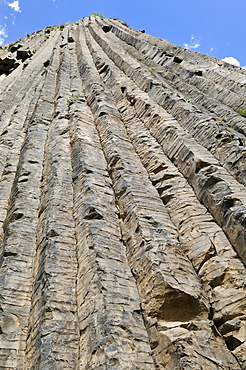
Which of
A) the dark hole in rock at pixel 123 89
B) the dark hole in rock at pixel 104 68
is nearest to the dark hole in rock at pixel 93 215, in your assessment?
the dark hole in rock at pixel 123 89

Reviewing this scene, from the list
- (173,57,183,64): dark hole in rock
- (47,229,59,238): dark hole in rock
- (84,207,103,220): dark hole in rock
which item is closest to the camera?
(47,229,59,238): dark hole in rock

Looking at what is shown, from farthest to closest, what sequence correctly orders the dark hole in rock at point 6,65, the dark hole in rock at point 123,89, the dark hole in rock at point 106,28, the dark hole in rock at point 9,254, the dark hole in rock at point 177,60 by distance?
the dark hole in rock at point 6,65 < the dark hole in rock at point 106,28 < the dark hole in rock at point 177,60 < the dark hole in rock at point 123,89 < the dark hole in rock at point 9,254

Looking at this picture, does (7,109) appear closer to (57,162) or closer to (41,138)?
(41,138)

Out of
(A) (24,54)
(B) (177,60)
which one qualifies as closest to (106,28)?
(A) (24,54)

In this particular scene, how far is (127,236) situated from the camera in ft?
11.3

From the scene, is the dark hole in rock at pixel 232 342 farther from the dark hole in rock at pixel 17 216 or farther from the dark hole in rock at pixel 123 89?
the dark hole in rock at pixel 123 89

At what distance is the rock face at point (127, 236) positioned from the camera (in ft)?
7.90

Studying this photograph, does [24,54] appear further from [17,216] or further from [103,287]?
[103,287]

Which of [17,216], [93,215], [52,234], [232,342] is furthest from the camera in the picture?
[17,216]

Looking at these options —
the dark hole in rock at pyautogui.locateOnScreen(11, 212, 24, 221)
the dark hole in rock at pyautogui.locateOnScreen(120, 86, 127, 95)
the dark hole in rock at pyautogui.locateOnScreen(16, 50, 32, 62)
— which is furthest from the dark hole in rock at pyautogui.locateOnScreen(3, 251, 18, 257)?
the dark hole in rock at pyautogui.locateOnScreen(16, 50, 32, 62)

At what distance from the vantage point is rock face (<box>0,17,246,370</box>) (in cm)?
241

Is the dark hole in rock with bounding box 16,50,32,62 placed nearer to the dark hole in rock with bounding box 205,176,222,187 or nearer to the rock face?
the rock face

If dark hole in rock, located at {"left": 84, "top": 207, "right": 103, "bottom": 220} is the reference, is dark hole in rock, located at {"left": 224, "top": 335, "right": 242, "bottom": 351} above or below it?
above

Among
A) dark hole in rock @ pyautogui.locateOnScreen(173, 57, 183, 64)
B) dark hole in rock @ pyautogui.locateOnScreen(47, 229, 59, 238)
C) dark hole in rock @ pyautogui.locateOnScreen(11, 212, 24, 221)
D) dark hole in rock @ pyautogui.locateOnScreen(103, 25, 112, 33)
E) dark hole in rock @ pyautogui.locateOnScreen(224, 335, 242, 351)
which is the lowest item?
dark hole in rock @ pyautogui.locateOnScreen(11, 212, 24, 221)
